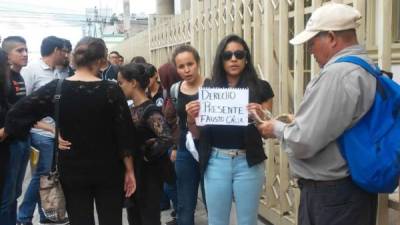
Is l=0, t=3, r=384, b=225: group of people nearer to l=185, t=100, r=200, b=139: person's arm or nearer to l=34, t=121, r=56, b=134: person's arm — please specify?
l=185, t=100, r=200, b=139: person's arm

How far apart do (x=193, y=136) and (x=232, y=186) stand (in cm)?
60

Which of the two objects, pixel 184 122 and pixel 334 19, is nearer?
pixel 334 19

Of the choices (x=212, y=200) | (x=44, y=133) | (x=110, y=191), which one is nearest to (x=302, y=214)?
(x=212, y=200)

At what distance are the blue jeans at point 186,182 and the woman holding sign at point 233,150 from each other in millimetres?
782

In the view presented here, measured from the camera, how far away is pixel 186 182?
415cm

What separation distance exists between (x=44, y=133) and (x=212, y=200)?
2.38 metres

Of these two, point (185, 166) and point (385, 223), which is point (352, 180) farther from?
point (185, 166)

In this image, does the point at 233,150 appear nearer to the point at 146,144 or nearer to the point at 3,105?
the point at 146,144

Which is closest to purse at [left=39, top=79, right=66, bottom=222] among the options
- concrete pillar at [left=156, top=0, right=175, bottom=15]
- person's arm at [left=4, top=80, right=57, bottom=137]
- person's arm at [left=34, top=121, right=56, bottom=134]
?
person's arm at [left=4, top=80, right=57, bottom=137]

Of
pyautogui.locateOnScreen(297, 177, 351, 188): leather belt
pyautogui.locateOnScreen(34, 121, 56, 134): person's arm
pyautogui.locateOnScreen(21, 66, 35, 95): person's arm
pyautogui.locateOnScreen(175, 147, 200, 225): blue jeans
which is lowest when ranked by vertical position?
pyautogui.locateOnScreen(175, 147, 200, 225): blue jeans

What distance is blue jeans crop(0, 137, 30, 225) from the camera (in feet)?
12.4

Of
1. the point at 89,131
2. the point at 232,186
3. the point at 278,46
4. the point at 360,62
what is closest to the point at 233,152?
the point at 232,186

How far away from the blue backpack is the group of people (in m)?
0.05

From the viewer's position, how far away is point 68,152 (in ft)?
10.2
